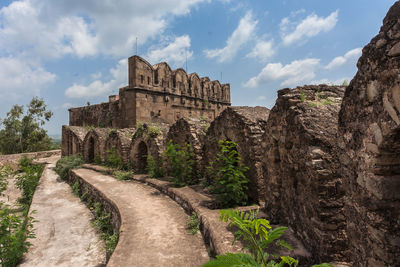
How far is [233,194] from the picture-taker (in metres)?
5.26

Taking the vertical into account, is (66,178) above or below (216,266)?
below

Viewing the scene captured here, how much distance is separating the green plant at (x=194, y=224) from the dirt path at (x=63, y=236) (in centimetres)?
213

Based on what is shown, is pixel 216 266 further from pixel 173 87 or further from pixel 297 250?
pixel 173 87

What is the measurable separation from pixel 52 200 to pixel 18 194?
6496 millimetres

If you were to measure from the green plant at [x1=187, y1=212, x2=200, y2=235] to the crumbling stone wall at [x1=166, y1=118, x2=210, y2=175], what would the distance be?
3.03 metres

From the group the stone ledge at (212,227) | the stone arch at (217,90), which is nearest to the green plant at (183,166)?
the stone ledge at (212,227)

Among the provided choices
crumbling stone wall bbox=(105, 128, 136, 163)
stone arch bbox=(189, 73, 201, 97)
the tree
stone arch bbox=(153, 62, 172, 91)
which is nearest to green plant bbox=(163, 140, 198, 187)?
crumbling stone wall bbox=(105, 128, 136, 163)

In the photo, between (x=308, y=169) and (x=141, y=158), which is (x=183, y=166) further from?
(x=308, y=169)

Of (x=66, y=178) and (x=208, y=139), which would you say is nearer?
(x=208, y=139)

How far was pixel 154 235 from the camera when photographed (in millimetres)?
4418

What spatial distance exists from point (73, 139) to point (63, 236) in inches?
582

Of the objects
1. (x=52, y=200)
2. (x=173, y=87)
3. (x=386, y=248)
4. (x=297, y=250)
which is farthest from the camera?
(x=173, y=87)

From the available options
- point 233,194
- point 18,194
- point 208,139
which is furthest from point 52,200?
point 233,194

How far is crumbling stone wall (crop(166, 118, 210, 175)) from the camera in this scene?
7941mm
